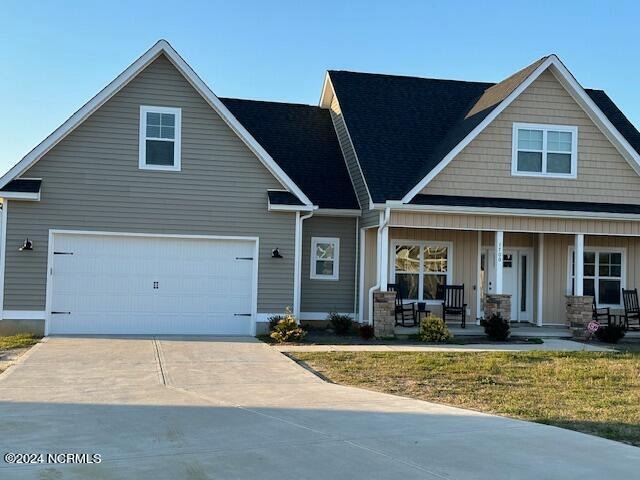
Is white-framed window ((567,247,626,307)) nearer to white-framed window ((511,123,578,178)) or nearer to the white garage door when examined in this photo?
white-framed window ((511,123,578,178))

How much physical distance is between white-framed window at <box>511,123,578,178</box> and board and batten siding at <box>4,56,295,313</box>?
6.04 meters

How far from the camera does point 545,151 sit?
1895 cm

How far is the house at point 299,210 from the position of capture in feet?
55.1

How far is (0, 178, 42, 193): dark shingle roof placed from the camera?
16156 millimetres

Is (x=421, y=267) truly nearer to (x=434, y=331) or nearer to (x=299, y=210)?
(x=434, y=331)

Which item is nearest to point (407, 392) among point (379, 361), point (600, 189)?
point (379, 361)

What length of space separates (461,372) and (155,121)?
919 cm

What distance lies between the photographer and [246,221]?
694 inches

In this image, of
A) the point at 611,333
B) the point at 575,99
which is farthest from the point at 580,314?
the point at 575,99

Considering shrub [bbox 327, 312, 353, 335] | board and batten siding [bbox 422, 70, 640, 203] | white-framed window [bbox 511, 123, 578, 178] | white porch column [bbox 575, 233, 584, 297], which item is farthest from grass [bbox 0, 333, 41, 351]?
white porch column [bbox 575, 233, 584, 297]

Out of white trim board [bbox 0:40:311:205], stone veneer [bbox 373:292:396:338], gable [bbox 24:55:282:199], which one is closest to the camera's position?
white trim board [bbox 0:40:311:205]

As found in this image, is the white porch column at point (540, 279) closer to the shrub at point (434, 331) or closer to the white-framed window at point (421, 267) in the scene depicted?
the white-framed window at point (421, 267)

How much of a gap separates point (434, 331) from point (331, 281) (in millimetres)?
3592

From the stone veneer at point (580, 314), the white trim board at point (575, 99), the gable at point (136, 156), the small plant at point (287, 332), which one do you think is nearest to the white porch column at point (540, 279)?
the stone veneer at point (580, 314)
